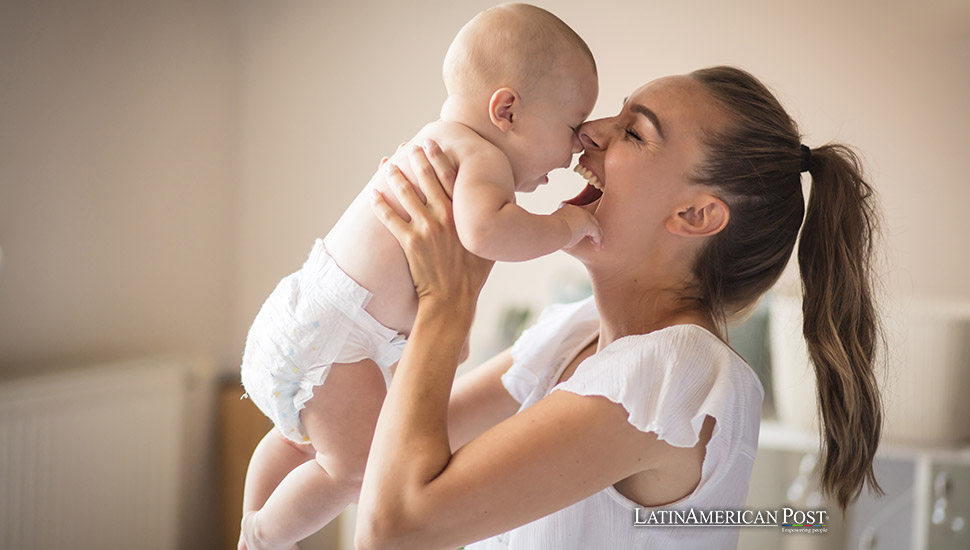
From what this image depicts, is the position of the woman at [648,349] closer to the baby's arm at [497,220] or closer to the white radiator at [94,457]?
the baby's arm at [497,220]

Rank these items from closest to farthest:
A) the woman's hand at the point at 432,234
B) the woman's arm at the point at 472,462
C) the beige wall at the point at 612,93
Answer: the woman's arm at the point at 472,462 < the woman's hand at the point at 432,234 < the beige wall at the point at 612,93

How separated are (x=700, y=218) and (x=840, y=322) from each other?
0.26 meters

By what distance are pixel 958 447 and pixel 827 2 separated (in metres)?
1.46

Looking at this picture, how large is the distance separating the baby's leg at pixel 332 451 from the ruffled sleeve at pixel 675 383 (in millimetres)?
295

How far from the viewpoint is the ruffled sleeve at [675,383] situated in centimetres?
97

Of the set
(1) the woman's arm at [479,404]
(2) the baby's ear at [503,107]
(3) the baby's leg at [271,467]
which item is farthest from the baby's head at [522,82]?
(3) the baby's leg at [271,467]

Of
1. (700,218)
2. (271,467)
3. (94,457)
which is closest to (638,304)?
(700,218)

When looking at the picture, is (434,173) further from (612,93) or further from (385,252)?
(612,93)

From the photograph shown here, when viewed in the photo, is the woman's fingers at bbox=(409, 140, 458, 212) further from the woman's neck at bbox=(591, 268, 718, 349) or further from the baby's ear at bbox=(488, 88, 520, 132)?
the woman's neck at bbox=(591, 268, 718, 349)

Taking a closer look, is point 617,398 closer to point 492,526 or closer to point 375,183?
point 492,526

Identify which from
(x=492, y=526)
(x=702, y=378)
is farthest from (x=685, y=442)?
(x=492, y=526)

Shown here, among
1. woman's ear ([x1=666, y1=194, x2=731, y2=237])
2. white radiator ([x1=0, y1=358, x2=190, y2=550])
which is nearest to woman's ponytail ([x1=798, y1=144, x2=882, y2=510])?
woman's ear ([x1=666, y1=194, x2=731, y2=237])

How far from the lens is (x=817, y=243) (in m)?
1.21

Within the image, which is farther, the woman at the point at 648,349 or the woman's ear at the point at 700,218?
the woman's ear at the point at 700,218
